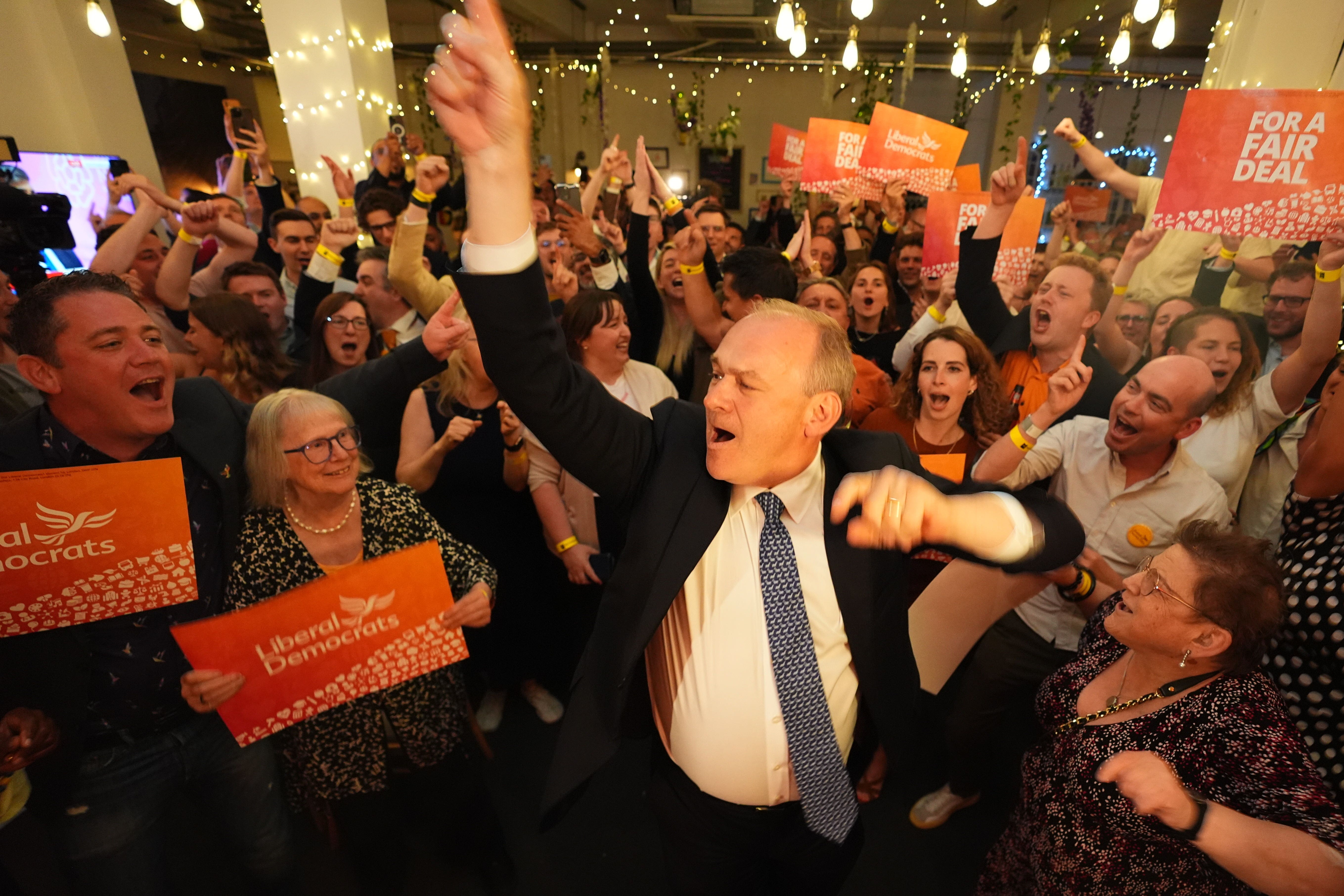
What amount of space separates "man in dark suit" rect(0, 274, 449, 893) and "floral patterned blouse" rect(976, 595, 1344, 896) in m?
1.97

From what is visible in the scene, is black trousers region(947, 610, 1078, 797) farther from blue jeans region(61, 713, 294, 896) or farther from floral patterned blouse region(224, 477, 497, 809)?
blue jeans region(61, 713, 294, 896)

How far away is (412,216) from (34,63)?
205 inches

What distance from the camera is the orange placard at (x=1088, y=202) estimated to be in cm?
554

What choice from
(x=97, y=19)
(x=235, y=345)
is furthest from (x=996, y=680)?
(x=97, y=19)

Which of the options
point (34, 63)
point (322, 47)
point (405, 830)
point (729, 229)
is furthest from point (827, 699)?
point (34, 63)

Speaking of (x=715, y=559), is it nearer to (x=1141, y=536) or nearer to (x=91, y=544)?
(x=91, y=544)

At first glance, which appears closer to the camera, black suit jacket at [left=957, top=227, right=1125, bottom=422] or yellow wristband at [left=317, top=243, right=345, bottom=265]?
black suit jacket at [left=957, top=227, right=1125, bottom=422]

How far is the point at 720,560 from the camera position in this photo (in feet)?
4.27

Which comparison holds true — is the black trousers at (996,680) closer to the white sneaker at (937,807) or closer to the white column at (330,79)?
the white sneaker at (937,807)

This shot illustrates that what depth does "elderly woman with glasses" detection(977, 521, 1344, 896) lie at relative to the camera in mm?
1112

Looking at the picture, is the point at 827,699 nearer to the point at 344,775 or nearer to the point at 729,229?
the point at 344,775

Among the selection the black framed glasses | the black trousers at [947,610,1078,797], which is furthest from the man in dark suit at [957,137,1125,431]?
the black framed glasses

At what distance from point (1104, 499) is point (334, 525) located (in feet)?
7.31

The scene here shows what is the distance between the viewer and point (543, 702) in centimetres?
274
